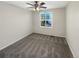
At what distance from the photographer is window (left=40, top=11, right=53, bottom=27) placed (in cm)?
823

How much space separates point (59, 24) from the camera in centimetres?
776

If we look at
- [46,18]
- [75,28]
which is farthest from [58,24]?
[75,28]

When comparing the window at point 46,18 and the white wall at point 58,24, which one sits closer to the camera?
the white wall at point 58,24

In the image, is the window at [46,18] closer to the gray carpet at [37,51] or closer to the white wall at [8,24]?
the white wall at [8,24]

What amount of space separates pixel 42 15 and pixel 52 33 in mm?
1881

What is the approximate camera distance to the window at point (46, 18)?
8227 mm

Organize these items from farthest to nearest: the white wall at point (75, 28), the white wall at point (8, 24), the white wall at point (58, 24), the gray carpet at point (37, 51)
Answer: the white wall at point (58, 24) < the white wall at point (8, 24) < the gray carpet at point (37, 51) < the white wall at point (75, 28)

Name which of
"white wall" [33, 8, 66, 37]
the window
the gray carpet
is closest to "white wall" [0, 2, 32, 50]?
the gray carpet

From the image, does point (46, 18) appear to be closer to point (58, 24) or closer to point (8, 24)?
point (58, 24)

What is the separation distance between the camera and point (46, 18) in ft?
27.7

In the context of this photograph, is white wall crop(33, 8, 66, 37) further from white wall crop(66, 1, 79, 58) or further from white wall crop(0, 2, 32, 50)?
white wall crop(66, 1, 79, 58)

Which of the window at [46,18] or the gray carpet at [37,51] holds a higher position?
the window at [46,18]

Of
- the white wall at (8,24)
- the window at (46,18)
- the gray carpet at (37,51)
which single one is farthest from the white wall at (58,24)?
the white wall at (8,24)

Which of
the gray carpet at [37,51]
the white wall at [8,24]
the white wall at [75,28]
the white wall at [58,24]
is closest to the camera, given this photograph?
the white wall at [75,28]
